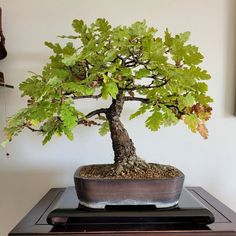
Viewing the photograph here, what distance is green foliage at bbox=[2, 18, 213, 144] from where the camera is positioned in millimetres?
627

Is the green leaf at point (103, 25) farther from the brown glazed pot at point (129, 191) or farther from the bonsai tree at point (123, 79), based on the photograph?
the brown glazed pot at point (129, 191)

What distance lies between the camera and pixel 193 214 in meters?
0.70

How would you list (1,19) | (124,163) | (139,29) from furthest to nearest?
(1,19)
(124,163)
(139,29)

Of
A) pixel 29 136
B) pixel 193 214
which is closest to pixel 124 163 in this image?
pixel 193 214

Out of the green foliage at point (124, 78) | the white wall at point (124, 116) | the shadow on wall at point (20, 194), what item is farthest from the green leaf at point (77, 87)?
the shadow on wall at point (20, 194)

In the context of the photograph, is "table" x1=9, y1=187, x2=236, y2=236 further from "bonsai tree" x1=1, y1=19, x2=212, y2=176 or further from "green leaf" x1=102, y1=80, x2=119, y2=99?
"green leaf" x1=102, y1=80, x2=119, y2=99

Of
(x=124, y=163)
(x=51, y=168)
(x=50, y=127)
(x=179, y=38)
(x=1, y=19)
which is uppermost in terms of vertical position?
(x=1, y=19)

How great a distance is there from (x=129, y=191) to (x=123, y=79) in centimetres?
30

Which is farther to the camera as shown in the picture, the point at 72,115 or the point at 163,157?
the point at 163,157

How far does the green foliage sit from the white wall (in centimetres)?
40

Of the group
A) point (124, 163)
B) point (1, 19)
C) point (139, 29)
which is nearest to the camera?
point (139, 29)

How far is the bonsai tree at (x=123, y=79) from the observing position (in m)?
0.63

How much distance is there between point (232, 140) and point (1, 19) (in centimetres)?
105

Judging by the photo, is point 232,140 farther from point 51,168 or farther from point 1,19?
point 1,19
